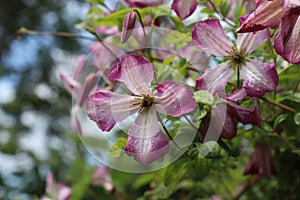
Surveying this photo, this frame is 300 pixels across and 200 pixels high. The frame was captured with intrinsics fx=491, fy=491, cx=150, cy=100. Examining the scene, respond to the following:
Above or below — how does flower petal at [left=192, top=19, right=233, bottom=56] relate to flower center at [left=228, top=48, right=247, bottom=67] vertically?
above

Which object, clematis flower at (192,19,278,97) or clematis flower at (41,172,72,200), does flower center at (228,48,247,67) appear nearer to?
clematis flower at (192,19,278,97)

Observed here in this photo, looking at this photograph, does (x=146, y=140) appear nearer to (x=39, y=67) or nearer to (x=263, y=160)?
(x=263, y=160)

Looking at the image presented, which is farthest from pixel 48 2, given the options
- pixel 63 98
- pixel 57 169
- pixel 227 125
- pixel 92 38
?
pixel 227 125

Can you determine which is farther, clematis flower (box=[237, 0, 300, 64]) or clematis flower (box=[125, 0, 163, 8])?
clematis flower (box=[125, 0, 163, 8])

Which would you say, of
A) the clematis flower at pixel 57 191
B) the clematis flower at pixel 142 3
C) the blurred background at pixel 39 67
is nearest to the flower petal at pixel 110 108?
the clematis flower at pixel 142 3

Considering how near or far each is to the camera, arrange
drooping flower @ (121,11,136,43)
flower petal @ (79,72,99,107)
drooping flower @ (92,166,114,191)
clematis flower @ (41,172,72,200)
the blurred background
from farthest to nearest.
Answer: the blurred background < drooping flower @ (92,166,114,191) < clematis flower @ (41,172,72,200) < flower petal @ (79,72,99,107) < drooping flower @ (121,11,136,43)

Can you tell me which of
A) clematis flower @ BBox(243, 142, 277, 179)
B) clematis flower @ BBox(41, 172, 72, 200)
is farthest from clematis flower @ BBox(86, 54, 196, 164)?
clematis flower @ BBox(41, 172, 72, 200)
